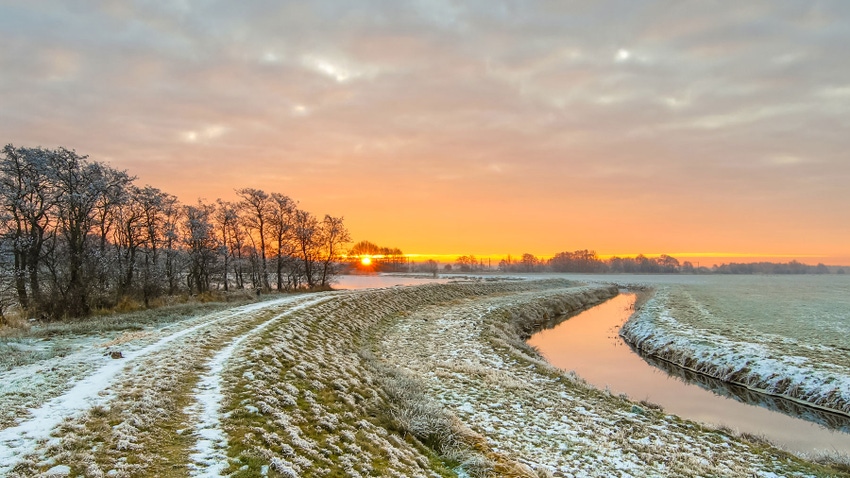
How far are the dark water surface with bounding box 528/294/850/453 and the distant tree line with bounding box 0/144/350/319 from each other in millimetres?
32290

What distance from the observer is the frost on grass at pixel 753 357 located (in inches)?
664

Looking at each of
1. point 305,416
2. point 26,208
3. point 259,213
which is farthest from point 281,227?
point 305,416

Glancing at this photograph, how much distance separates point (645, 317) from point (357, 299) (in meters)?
26.0

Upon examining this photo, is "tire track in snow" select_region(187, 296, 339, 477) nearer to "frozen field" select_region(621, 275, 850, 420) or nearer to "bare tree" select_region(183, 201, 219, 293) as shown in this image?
"frozen field" select_region(621, 275, 850, 420)

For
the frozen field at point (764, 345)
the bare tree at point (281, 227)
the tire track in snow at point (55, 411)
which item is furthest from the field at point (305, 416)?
the bare tree at point (281, 227)

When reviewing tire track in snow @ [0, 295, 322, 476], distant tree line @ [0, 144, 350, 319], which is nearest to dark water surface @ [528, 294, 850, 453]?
tire track in snow @ [0, 295, 322, 476]

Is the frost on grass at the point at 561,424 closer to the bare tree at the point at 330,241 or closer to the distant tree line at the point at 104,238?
the distant tree line at the point at 104,238

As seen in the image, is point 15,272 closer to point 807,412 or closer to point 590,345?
point 590,345

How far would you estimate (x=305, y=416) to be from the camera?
400 inches

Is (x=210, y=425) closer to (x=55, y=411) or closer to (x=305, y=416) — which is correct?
(x=305, y=416)

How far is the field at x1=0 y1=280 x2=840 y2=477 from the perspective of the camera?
23.9ft

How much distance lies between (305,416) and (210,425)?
7.73ft

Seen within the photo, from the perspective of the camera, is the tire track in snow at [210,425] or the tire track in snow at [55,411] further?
the tire track in snow at [210,425]

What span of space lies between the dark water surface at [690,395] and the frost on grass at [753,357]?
0.75 meters
